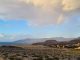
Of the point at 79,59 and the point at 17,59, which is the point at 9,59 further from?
the point at 79,59

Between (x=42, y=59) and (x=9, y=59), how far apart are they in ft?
18.7

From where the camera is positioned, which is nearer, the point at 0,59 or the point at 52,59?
the point at 0,59

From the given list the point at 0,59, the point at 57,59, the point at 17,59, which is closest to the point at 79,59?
the point at 57,59

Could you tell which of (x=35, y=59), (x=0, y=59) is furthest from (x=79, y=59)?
(x=0, y=59)

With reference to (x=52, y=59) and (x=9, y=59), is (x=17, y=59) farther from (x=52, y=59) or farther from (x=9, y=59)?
(x=52, y=59)

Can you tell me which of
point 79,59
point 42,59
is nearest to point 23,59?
point 42,59

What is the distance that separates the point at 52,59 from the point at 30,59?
364cm

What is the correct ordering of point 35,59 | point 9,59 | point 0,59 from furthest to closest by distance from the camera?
point 35,59, point 9,59, point 0,59

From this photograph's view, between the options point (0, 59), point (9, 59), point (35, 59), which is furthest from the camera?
point (35, 59)

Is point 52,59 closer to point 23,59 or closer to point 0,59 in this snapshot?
point 23,59

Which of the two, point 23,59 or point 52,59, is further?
point 52,59

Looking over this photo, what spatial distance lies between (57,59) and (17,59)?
6644 mm

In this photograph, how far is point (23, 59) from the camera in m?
36.5

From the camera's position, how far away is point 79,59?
124ft
